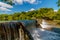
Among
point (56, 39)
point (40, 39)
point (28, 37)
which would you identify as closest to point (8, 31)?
point (28, 37)

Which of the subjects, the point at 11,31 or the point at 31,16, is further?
the point at 31,16

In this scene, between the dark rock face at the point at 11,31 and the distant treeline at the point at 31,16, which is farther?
the distant treeline at the point at 31,16

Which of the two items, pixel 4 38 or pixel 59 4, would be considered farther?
pixel 59 4

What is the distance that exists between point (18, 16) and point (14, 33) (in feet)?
191

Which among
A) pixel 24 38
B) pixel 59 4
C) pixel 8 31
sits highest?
pixel 59 4

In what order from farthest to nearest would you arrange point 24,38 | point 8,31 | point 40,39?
1. point 40,39
2. point 24,38
3. point 8,31

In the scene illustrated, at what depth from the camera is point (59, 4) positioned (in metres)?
48.9

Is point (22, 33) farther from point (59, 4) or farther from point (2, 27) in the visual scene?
point (59, 4)

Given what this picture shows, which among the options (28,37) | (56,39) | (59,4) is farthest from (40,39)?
(59,4)

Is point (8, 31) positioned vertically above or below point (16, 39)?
above

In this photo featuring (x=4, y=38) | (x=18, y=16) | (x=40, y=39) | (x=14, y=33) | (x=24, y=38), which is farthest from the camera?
(x=18, y=16)

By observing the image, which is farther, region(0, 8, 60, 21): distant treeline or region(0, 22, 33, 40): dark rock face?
region(0, 8, 60, 21): distant treeline

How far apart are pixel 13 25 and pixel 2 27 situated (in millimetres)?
1455

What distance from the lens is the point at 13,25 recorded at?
10.1 metres
